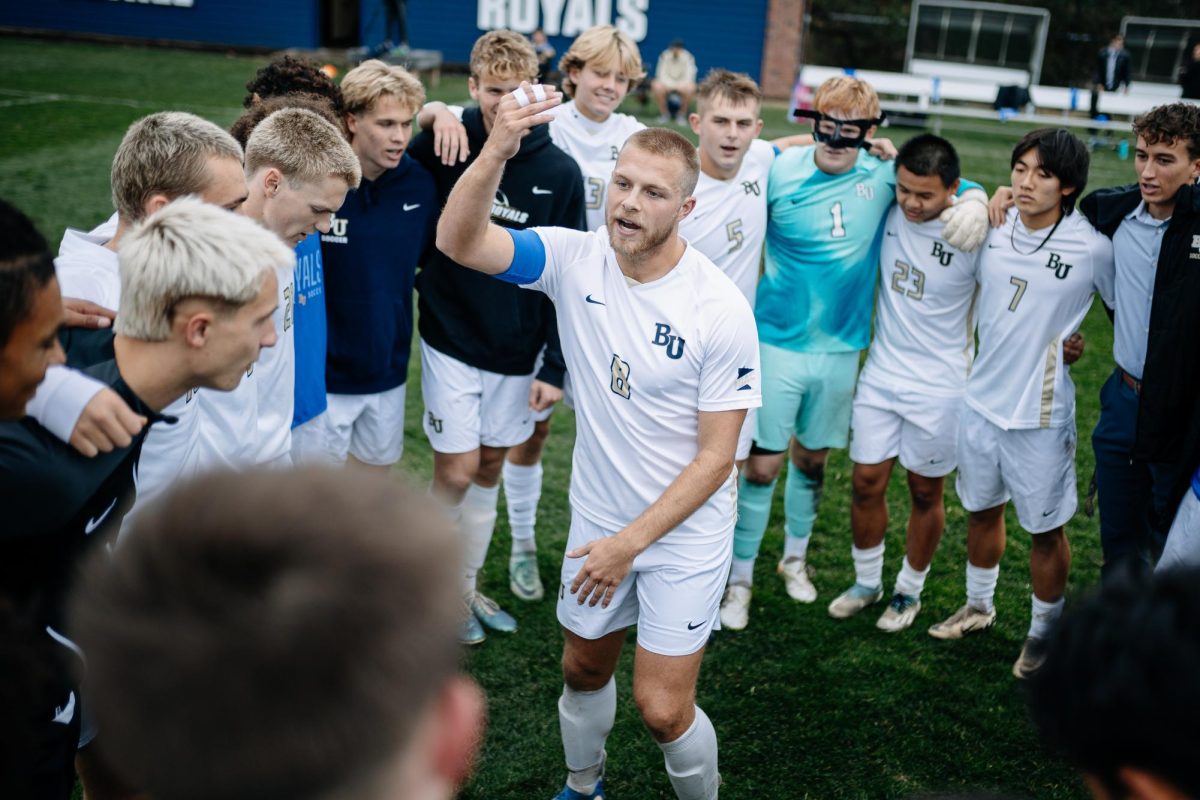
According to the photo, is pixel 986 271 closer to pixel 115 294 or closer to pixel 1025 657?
pixel 1025 657

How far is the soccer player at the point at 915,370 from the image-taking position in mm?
4703

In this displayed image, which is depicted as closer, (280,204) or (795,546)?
(280,204)

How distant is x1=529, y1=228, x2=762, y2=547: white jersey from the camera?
132 inches

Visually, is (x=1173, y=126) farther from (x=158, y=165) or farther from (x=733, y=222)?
(x=158, y=165)

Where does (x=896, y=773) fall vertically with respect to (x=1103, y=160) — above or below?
below

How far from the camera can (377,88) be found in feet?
A: 14.3

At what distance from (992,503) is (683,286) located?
223 cm

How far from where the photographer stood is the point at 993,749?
13.8 ft

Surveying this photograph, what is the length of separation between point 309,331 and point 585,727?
1.90m

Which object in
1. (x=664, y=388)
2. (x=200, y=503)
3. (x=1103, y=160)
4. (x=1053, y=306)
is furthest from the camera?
(x=1103, y=160)

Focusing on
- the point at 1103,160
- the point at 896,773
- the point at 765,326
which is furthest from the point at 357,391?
the point at 1103,160

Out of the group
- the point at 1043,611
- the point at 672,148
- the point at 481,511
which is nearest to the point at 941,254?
the point at 1043,611

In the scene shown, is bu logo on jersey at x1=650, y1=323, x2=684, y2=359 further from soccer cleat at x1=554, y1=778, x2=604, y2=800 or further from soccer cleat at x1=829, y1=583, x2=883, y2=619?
soccer cleat at x1=829, y1=583, x2=883, y2=619

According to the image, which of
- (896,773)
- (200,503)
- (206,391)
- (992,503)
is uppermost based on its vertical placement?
(200,503)
